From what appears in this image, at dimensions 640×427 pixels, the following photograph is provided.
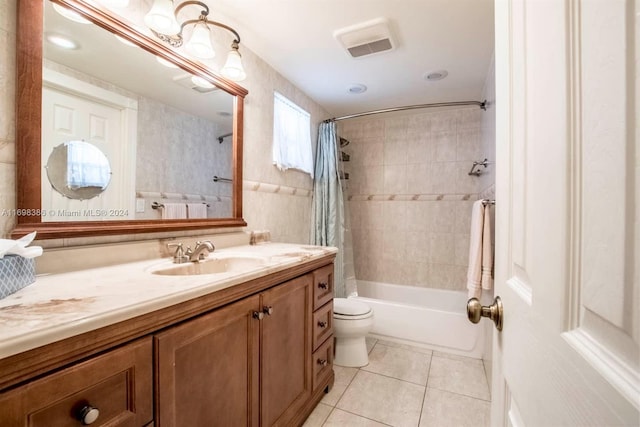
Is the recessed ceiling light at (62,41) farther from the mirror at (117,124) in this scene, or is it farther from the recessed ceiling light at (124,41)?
the recessed ceiling light at (124,41)

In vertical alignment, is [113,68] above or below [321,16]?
below

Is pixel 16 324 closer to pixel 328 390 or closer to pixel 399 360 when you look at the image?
pixel 328 390

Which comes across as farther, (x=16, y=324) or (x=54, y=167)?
(x=54, y=167)

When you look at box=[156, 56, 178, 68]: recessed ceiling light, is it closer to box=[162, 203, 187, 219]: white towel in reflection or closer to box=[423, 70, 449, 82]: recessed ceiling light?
box=[162, 203, 187, 219]: white towel in reflection

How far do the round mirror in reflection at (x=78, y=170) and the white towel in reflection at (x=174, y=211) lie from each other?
273 millimetres

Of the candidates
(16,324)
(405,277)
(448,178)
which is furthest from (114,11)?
(405,277)

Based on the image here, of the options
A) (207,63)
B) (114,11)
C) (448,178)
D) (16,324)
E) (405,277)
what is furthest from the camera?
(405,277)

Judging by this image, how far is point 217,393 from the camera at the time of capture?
2.95ft

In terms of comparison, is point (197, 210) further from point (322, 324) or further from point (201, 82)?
point (322, 324)

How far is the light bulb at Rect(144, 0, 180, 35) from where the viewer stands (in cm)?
115

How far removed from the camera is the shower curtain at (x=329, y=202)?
2.68 m

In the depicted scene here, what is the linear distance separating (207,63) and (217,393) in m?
1.61

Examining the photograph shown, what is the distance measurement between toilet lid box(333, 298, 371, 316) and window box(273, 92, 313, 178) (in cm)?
118

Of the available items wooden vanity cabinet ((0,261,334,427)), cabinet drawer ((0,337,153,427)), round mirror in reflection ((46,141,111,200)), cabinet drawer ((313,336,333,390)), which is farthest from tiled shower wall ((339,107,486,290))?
cabinet drawer ((0,337,153,427))
